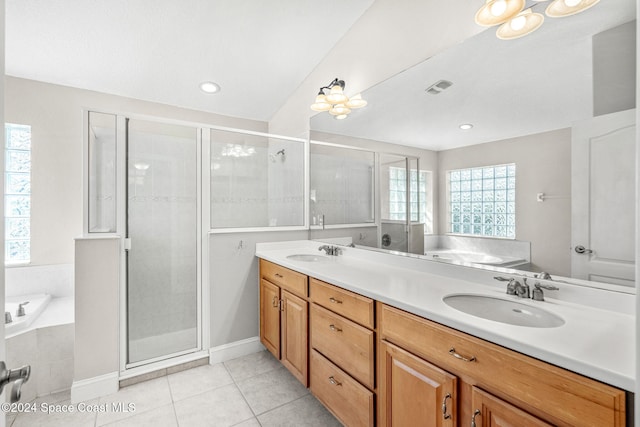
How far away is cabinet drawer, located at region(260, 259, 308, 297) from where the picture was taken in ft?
6.24

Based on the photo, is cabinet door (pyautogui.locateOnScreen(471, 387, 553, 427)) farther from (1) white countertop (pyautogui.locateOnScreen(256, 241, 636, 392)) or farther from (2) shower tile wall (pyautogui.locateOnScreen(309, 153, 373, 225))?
(2) shower tile wall (pyautogui.locateOnScreen(309, 153, 373, 225))

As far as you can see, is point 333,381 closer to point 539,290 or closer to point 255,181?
point 539,290

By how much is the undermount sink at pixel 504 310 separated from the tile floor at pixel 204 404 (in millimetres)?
1098

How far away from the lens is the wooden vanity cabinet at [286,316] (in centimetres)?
188

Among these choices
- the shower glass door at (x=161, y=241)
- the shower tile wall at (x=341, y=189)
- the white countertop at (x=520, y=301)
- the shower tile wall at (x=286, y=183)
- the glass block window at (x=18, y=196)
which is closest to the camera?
the white countertop at (x=520, y=301)

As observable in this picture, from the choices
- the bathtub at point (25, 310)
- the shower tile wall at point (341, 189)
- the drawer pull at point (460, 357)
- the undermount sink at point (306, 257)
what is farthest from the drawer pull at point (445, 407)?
the bathtub at point (25, 310)

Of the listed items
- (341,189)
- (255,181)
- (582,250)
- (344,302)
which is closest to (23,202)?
(255,181)

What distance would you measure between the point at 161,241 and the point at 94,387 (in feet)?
3.38

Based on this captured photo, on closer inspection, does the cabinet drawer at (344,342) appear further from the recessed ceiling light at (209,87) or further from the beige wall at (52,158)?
→ the beige wall at (52,158)

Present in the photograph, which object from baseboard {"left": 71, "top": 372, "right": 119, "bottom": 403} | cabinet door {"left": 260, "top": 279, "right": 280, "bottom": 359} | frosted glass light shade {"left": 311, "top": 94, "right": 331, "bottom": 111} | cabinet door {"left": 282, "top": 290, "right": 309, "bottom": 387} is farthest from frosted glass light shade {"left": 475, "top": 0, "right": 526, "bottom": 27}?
baseboard {"left": 71, "top": 372, "right": 119, "bottom": 403}

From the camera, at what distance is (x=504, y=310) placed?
48.5 inches

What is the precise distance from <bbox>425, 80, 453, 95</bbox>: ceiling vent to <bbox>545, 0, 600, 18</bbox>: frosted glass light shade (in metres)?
0.49

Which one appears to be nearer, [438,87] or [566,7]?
[566,7]

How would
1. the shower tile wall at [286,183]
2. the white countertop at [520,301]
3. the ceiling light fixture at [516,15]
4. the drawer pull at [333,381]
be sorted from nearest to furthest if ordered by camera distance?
the white countertop at [520,301], the ceiling light fixture at [516,15], the drawer pull at [333,381], the shower tile wall at [286,183]
